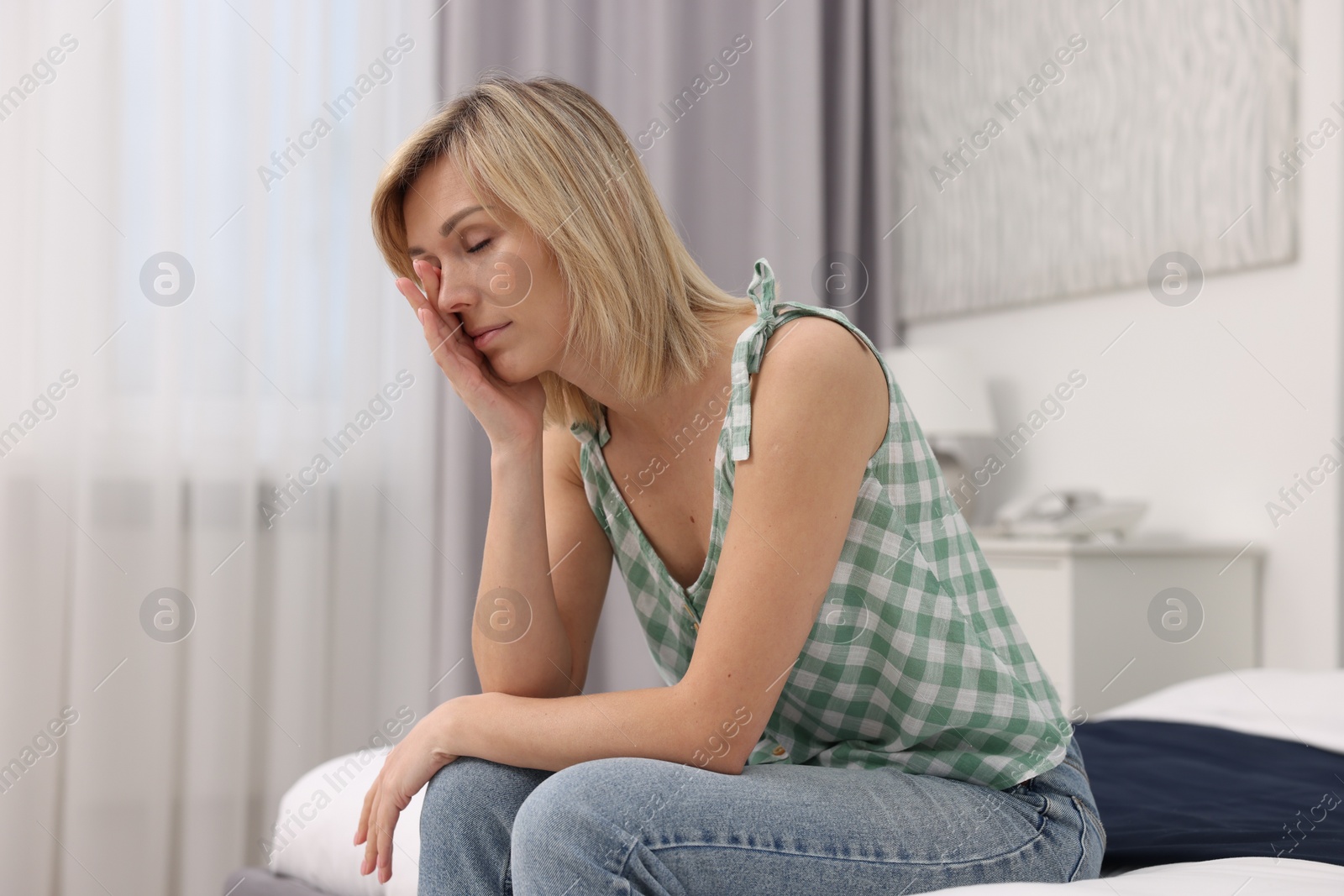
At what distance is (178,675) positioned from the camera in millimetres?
2230

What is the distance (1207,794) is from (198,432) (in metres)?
1.94

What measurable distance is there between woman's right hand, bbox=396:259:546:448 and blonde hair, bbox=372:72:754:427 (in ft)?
0.34

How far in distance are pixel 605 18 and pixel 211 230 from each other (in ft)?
3.70

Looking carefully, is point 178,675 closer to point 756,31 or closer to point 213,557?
point 213,557

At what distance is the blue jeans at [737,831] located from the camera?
0.76 meters

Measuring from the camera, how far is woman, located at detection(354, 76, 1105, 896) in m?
0.80

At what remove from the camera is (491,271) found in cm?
107

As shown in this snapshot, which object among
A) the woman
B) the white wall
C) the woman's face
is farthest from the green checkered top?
the white wall

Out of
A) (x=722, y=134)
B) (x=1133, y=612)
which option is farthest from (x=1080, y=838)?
(x=722, y=134)

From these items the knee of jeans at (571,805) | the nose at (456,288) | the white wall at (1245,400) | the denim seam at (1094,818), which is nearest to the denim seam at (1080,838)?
the denim seam at (1094,818)

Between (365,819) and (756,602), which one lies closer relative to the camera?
(756,602)

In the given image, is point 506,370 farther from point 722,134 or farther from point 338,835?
point 722,134

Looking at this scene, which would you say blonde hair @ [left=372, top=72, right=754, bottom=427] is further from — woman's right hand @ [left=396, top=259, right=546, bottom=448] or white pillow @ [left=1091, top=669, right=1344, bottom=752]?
white pillow @ [left=1091, top=669, right=1344, bottom=752]

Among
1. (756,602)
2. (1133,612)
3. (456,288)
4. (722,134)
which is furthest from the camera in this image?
(722,134)
